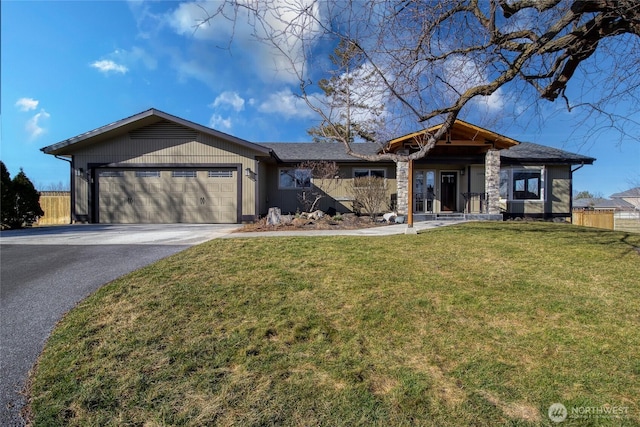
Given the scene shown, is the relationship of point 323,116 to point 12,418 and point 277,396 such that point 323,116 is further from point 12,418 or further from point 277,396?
point 12,418

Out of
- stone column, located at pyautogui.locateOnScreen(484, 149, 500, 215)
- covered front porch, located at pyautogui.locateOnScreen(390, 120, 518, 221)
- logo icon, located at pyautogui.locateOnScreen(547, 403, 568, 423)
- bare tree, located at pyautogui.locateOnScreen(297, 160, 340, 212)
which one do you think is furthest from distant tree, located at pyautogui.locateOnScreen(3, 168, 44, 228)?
stone column, located at pyautogui.locateOnScreen(484, 149, 500, 215)

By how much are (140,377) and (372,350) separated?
195 centimetres

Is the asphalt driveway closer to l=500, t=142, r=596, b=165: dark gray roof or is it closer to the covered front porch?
the covered front porch

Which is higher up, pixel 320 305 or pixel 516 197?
pixel 516 197

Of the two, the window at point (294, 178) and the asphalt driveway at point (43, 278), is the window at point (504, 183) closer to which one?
the window at point (294, 178)

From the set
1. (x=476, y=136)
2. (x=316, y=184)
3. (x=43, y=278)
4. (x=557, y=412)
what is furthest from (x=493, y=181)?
(x=43, y=278)

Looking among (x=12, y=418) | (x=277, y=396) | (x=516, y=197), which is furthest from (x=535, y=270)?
(x=516, y=197)

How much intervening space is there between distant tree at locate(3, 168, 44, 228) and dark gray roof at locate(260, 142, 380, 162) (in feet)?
32.1

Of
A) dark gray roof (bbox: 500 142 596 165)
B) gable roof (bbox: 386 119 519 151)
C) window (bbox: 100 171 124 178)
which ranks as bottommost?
window (bbox: 100 171 124 178)

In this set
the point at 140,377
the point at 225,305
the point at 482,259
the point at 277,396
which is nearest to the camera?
the point at 277,396

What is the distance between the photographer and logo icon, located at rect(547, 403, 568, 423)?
2191mm

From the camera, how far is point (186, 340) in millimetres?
3107

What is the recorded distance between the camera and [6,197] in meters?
11.9

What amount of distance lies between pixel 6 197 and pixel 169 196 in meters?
5.43
